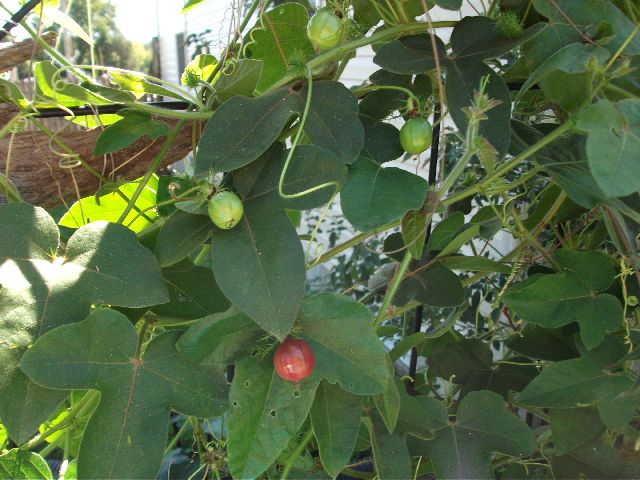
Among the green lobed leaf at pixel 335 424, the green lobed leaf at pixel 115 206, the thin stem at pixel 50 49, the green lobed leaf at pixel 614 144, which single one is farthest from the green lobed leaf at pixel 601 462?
the thin stem at pixel 50 49

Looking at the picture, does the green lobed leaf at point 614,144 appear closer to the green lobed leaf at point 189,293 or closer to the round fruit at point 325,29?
the round fruit at point 325,29

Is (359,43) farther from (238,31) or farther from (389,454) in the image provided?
(389,454)

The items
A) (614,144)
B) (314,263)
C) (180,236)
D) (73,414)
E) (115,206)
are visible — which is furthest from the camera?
(115,206)

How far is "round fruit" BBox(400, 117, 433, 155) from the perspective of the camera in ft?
2.16

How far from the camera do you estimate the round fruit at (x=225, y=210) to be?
0.60 metres

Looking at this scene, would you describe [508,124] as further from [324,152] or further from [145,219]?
[145,219]

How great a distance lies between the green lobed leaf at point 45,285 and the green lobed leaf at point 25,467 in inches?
9.2

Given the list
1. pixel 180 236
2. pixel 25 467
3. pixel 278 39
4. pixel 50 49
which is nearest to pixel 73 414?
pixel 25 467

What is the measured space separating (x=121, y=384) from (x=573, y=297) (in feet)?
1.76

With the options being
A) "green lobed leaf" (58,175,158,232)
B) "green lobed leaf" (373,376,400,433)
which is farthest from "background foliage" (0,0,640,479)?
"green lobed leaf" (58,175,158,232)

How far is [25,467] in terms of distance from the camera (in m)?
0.81

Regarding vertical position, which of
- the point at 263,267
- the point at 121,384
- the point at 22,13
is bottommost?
the point at 121,384

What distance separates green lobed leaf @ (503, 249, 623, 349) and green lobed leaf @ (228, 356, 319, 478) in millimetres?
291

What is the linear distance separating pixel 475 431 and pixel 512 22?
500 mm
